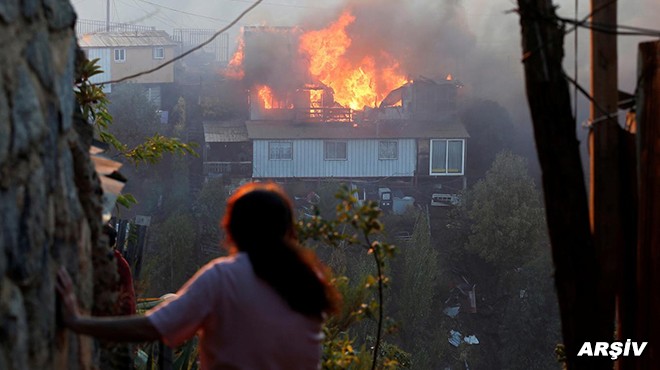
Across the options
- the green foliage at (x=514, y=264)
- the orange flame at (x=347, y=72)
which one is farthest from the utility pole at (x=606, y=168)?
the orange flame at (x=347, y=72)

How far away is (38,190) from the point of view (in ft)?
10.1

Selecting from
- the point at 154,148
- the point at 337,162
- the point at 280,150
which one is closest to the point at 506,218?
the point at 337,162

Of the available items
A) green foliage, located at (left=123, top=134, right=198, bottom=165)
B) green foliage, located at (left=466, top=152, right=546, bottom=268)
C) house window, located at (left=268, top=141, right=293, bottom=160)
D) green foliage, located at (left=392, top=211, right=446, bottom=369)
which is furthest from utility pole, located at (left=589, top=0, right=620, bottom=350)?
house window, located at (left=268, top=141, right=293, bottom=160)

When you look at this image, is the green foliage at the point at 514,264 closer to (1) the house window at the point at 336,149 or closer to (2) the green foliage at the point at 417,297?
(2) the green foliage at the point at 417,297

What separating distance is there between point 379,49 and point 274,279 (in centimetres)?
4950

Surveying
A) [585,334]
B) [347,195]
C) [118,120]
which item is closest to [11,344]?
[347,195]

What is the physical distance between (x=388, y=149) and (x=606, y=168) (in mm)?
37947

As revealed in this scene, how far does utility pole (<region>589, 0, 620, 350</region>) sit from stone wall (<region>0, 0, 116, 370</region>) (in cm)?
288

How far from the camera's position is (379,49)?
5194 cm

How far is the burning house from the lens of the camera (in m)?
43.0

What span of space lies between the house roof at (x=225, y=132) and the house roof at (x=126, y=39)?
34.1ft

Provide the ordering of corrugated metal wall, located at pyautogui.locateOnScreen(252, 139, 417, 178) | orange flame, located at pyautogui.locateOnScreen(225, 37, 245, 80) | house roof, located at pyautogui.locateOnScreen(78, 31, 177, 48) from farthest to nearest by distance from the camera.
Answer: house roof, located at pyautogui.locateOnScreen(78, 31, 177, 48) → orange flame, located at pyautogui.locateOnScreen(225, 37, 245, 80) → corrugated metal wall, located at pyautogui.locateOnScreen(252, 139, 417, 178)

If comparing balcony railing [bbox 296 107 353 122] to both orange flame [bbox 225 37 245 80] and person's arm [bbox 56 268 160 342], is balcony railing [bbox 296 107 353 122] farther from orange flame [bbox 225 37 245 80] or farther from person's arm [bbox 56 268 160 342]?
person's arm [bbox 56 268 160 342]

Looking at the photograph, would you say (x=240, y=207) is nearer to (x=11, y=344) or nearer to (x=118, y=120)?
(x=11, y=344)
